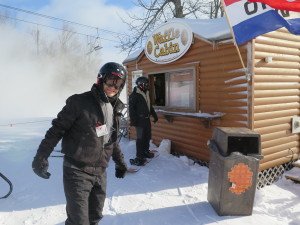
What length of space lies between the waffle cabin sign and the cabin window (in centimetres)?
50

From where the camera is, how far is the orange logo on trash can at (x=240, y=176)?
3355 millimetres

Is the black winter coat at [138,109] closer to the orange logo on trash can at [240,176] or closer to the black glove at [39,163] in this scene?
the orange logo on trash can at [240,176]

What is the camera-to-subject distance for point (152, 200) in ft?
13.5

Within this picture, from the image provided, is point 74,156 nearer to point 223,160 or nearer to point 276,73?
point 223,160

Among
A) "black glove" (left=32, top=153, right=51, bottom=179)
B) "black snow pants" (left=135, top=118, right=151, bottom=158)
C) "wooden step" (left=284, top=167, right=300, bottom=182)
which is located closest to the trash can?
"wooden step" (left=284, top=167, right=300, bottom=182)

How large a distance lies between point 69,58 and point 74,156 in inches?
1549

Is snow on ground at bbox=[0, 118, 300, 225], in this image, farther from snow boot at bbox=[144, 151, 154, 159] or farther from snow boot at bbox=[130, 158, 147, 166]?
snow boot at bbox=[144, 151, 154, 159]

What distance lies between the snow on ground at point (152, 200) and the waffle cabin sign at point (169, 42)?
2.93m

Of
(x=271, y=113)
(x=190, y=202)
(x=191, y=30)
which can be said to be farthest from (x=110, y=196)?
(x=191, y=30)

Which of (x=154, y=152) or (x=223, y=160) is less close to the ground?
(x=223, y=160)

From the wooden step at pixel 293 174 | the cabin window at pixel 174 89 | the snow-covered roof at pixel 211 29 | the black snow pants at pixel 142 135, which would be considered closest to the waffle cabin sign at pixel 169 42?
the snow-covered roof at pixel 211 29

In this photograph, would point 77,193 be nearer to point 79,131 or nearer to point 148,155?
point 79,131

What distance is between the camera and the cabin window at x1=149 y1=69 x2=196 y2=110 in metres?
6.26

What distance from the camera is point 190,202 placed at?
13.2 ft
